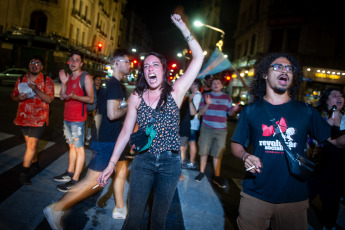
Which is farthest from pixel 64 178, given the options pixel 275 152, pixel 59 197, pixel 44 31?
pixel 44 31

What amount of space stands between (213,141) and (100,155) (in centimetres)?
277

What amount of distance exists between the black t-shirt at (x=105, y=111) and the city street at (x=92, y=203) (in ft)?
3.63

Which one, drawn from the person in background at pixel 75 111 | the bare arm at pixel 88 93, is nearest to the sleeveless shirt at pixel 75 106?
the person in background at pixel 75 111

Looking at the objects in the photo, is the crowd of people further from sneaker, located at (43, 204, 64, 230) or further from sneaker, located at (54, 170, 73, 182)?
sneaker, located at (54, 170, 73, 182)

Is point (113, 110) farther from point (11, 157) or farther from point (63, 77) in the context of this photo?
point (11, 157)

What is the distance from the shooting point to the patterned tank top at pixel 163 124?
7.24 ft

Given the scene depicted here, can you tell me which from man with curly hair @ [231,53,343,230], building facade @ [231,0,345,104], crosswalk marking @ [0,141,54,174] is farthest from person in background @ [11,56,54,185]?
building facade @ [231,0,345,104]

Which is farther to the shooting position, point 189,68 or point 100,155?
point 100,155

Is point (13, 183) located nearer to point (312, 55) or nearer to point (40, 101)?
point (40, 101)

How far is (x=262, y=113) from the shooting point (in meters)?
2.21

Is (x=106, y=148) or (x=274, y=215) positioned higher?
(x=106, y=148)

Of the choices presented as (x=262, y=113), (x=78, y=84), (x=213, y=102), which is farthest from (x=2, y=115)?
(x=262, y=113)

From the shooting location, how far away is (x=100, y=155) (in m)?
3.08

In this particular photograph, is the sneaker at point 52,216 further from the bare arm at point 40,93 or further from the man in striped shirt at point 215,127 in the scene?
the man in striped shirt at point 215,127
